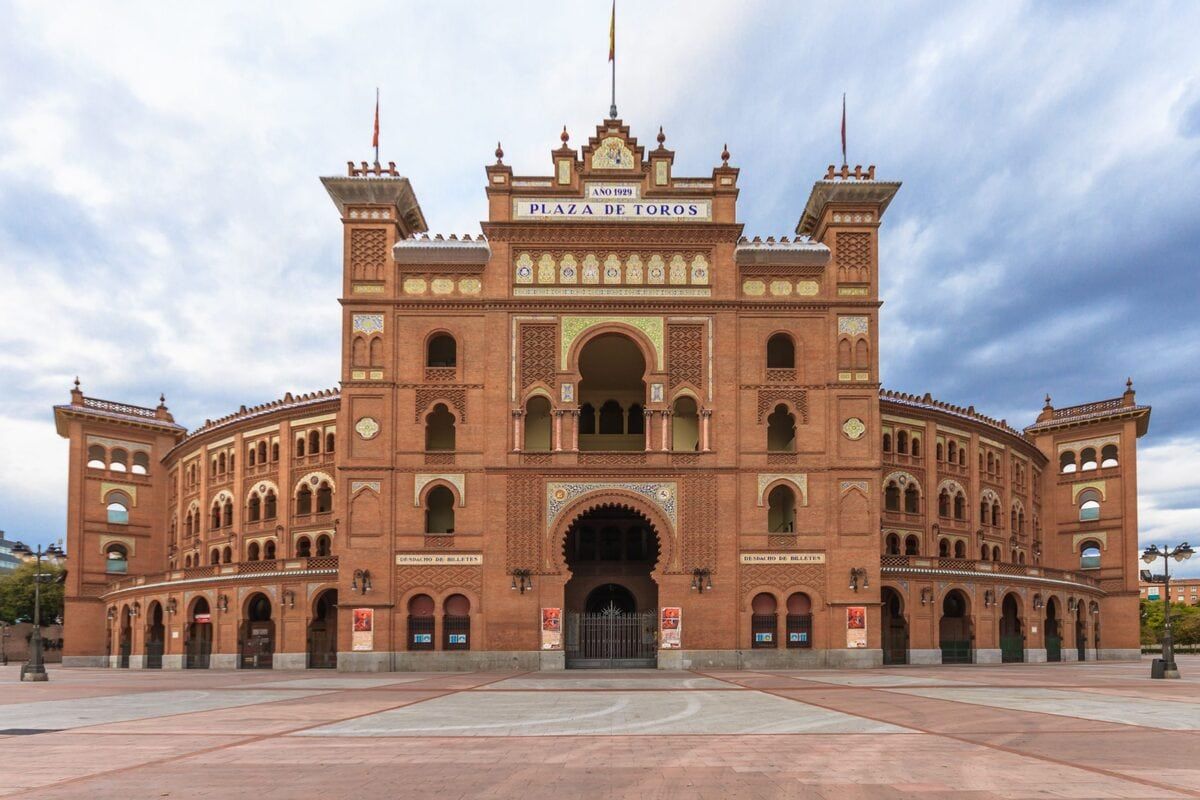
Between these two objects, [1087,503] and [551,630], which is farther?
[1087,503]

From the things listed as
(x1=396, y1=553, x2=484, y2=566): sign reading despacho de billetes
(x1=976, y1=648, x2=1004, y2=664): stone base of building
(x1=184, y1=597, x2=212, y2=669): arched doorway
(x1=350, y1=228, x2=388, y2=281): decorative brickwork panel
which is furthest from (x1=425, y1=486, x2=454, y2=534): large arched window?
(x1=976, y1=648, x2=1004, y2=664): stone base of building

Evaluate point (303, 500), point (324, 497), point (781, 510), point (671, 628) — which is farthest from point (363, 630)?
point (781, 510)

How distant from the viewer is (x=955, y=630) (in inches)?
2237

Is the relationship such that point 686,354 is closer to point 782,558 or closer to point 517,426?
point 517,426

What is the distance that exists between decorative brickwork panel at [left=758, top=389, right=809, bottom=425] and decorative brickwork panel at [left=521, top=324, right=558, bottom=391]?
Answer: 949 cm

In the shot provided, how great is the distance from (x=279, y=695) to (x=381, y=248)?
24003 mm

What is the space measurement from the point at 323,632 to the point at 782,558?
78.1 ft

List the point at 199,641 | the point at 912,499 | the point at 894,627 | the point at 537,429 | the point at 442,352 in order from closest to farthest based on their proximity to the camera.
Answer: the point at 537,429 < the point at 442,352 < the point at 894,627 < the point at 199,641 < the point at 912,499

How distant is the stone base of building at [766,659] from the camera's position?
151 feet

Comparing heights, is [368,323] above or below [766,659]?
above

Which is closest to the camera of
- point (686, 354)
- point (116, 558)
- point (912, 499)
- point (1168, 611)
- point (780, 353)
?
point (1168, 611)

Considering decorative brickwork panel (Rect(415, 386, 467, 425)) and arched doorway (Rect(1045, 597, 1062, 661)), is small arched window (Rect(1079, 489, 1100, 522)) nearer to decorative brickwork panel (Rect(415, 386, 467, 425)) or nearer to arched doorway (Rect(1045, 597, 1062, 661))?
arched doorway (Rect(1045, 597, 1062, 661))

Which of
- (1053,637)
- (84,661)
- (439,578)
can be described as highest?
(439,578)

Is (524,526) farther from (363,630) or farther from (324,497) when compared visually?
(324,497)
